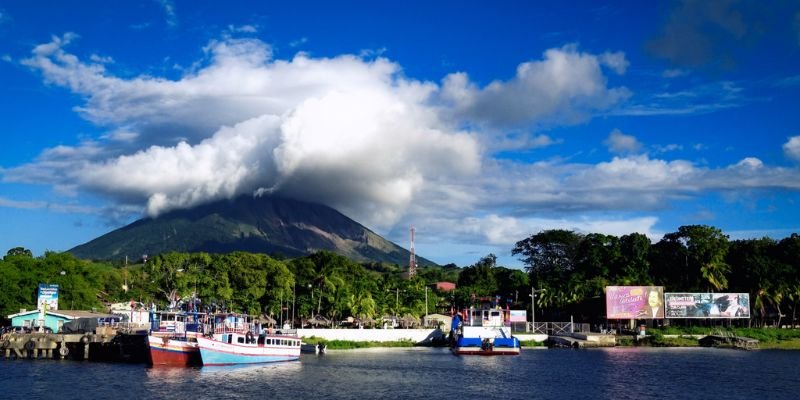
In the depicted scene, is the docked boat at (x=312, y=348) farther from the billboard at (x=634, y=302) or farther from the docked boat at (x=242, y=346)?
the billboard at (x=634, y=302)

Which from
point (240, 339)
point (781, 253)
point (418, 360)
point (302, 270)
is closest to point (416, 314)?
point (302, 270)

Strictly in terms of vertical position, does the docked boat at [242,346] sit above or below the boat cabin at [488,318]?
below

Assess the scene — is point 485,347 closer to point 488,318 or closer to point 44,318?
point 488,318

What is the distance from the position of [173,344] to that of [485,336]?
4018cm

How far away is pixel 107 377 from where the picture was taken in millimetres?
62375

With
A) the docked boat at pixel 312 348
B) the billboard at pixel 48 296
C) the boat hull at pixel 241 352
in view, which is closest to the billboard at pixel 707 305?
the docked boat at pixel 312 348

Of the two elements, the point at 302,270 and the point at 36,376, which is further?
the point at 302,270

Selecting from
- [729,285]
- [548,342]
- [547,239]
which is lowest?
[548,342]

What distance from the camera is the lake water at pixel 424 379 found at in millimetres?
54406

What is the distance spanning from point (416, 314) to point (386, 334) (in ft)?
69.0

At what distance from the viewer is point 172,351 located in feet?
234

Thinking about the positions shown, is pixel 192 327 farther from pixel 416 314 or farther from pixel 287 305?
pixel 416 314

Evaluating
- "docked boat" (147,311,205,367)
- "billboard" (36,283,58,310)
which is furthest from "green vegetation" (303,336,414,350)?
"billboard" (36,283,58,310)

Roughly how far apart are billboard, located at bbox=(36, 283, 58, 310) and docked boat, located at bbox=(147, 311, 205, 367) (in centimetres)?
2927
